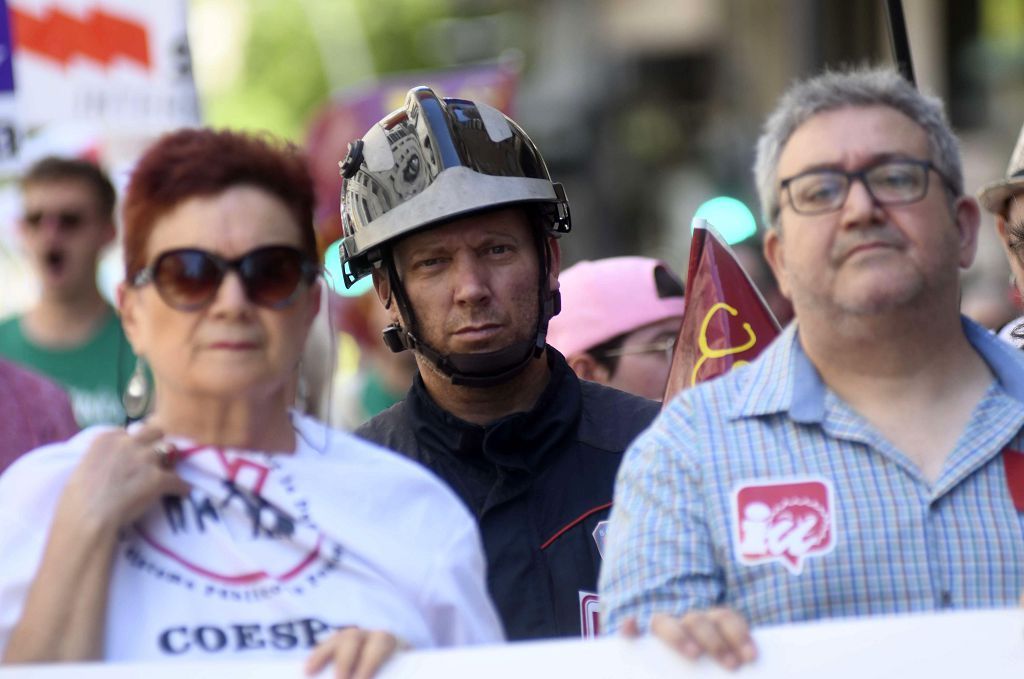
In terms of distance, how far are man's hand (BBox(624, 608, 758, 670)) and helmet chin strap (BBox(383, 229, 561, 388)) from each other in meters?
1.20

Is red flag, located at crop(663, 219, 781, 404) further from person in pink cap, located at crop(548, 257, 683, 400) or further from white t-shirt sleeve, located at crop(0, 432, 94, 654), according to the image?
white t-shirt sleeve, located at crop(0, 432, 94, 654)

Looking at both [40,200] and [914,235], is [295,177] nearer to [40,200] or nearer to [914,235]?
[914,235]

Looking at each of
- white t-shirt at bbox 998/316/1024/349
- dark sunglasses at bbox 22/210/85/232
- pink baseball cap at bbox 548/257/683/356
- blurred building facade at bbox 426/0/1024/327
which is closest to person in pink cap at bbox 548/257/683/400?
pink baseball cap at bbox 548/257/683/356

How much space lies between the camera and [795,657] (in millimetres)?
2727

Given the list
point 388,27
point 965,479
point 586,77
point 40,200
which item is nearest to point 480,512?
point 965,479

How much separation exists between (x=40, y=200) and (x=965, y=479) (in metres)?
4.71

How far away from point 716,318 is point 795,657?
130 centimetres

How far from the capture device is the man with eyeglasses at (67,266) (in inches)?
263

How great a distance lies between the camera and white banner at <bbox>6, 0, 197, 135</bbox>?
22.7ft

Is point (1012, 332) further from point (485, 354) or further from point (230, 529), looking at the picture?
point (230, 529)

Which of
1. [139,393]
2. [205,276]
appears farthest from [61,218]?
A: [205,276]

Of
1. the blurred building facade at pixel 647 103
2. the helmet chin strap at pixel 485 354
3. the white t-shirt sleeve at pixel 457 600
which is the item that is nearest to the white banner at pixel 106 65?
the helmet chin strap at pixel 485 354

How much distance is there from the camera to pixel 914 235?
9.82ft

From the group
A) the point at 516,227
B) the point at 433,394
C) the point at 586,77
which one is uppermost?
the point at 586,77
